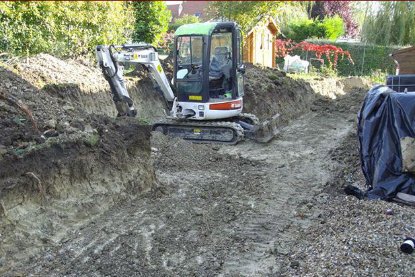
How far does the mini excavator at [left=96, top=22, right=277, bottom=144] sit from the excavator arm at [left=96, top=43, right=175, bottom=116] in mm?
168

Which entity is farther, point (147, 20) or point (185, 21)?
point (185, 21)

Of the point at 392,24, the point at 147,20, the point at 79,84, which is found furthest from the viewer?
the point at 392,24

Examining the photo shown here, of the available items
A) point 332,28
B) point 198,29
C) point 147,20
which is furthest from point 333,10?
point 198,29

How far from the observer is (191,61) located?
397 inches

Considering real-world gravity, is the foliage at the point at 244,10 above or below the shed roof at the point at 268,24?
above

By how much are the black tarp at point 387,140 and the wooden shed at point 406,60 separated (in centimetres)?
458

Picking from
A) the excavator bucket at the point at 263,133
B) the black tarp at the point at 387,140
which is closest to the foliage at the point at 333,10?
the excavator bucket at the point at 263,133

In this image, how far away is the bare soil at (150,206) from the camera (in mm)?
4766

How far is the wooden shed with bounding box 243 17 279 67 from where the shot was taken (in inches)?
782

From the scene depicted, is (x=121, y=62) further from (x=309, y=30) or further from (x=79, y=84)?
(x=309, y=30)

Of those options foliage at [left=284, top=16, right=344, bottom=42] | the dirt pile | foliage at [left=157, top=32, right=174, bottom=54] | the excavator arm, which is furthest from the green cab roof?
foliage at [left=284, top=16, right=344, bottom=42]

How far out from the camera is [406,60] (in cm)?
1104

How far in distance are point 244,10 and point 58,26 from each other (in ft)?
28.5

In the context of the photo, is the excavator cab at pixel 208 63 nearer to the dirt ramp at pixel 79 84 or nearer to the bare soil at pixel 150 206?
the bare soil at pixel 150 206
